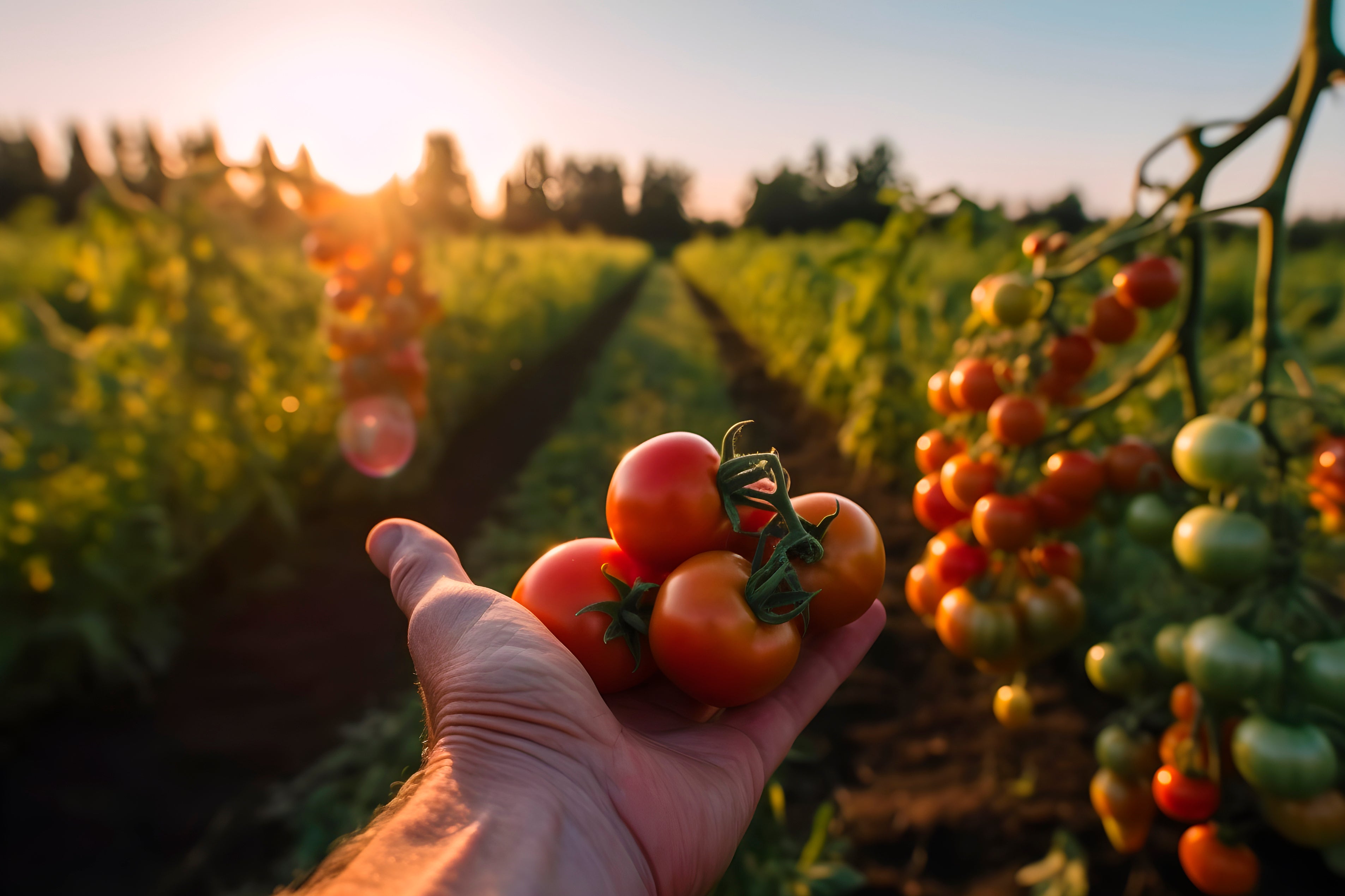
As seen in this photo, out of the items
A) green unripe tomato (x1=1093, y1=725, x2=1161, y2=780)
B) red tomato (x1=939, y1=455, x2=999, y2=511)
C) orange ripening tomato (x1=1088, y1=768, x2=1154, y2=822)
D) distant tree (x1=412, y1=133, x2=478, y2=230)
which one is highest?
distant tree (x1=412, y1=133, x2=478, y2=230)

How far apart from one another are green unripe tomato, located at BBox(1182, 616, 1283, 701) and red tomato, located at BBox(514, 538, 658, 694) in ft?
3.04

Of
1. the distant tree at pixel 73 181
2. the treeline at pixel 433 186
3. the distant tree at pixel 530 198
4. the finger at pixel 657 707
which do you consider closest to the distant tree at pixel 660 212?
the treeline at pixel 433 186

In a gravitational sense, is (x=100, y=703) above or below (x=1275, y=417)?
below

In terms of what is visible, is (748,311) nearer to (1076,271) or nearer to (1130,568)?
(1130,568)

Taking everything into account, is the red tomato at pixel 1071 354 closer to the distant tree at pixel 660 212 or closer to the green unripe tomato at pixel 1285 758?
the green unripe tomato at pixel 1285 758

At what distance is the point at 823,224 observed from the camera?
15.7 metres

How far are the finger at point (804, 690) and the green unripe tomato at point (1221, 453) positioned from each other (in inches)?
23.2

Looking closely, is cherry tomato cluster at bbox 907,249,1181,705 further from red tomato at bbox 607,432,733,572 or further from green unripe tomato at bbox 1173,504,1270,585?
red tomato at bbox 607,432,733,572

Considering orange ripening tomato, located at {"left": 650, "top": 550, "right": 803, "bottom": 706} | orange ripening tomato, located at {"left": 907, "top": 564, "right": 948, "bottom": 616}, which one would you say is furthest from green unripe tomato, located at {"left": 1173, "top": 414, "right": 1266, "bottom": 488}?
orange ripening tomato, located at {"left": 650, "top": 550, "right": 803, "bottom": 706}

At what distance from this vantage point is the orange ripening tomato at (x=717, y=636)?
1.07 metres

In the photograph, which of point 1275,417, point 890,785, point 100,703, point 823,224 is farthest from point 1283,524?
point 823,224

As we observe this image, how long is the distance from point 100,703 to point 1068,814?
372cm

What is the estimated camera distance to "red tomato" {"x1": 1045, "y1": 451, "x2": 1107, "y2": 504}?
141cm

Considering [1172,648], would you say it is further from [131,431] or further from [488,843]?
[131,431]
